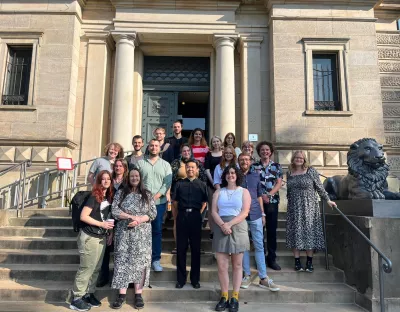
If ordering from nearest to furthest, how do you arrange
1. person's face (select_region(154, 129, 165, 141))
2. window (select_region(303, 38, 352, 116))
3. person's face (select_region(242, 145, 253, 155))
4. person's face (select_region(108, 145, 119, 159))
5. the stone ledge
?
person's face (select_region(108, 145, 119, 159)) < person's face (select_region(242, 145, 253, 155)) < person's face (select_region(154, 129, 165, 141)) < the stone ledge < window (select_region(303, 38, 352, 116))

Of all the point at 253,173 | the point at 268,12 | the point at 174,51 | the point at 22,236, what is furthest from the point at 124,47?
the point at 253,173

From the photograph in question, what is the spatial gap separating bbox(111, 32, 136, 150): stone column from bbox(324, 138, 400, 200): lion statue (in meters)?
6.99

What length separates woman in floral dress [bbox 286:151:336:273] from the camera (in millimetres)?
5566

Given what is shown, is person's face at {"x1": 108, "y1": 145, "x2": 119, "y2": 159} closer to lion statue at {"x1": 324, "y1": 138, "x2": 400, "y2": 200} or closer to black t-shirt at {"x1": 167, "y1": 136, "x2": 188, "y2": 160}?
black t-shirt at {"x1": 167, "y1": 136, "x2": 188, "y2": 160}

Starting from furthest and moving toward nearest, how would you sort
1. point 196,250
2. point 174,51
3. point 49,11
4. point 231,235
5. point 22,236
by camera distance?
point 174,51, point 49,11, point 22,236, point 196,250, point 231,235

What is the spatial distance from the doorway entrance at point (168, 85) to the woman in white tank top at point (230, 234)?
7593 mm

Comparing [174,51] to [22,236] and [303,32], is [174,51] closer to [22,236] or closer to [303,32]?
[303,32]

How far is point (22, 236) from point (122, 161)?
10.9 feet

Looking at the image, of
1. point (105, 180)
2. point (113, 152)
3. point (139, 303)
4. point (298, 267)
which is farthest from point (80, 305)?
point (298, 267)

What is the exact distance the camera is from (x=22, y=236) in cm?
687

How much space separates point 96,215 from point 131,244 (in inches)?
24.6

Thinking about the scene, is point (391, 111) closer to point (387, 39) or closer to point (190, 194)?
point (387, 39)

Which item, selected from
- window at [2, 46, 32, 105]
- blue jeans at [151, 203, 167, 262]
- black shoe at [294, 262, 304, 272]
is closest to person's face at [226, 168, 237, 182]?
blue jeans at [151, 203, 167, 262]

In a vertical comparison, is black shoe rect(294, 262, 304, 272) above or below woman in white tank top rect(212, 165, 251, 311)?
below
